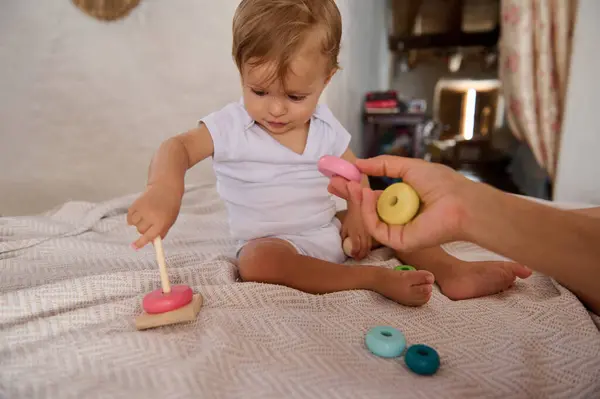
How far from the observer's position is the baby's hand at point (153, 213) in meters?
0.65

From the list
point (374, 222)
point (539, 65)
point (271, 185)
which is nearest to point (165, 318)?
point (374, 222)

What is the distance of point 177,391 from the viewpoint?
0.52 metres

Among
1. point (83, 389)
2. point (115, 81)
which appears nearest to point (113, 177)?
point (115, 81)

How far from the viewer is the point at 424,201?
650 mm

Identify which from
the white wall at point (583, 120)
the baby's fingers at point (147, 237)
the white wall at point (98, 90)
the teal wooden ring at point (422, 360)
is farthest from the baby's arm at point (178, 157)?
the white wall at point (583, 120)

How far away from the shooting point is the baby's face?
0.88 metres

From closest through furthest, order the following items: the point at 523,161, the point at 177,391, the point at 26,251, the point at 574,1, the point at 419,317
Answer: the point at 177,391 < the point at 419,317 < the point at 26,251 < the point at 574,1 < the point at 523,161

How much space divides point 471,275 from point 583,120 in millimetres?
1362

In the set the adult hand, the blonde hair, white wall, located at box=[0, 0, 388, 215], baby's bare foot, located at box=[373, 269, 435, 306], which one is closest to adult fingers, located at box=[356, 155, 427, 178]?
the adult hand

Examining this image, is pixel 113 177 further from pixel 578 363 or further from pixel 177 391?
pixel 578 363

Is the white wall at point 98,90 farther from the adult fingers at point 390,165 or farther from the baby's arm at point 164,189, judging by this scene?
the adult fingers at point 390,165

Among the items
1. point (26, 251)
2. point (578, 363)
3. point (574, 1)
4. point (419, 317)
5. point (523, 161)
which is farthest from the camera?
point (523, 161)

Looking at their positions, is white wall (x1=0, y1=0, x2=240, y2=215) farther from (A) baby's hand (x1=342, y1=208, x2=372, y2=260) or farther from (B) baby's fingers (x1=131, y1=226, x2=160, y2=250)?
(B) baby's fingers (x1=131, y1=226, x2=160, y2=250)

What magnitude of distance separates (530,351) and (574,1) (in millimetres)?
1775
